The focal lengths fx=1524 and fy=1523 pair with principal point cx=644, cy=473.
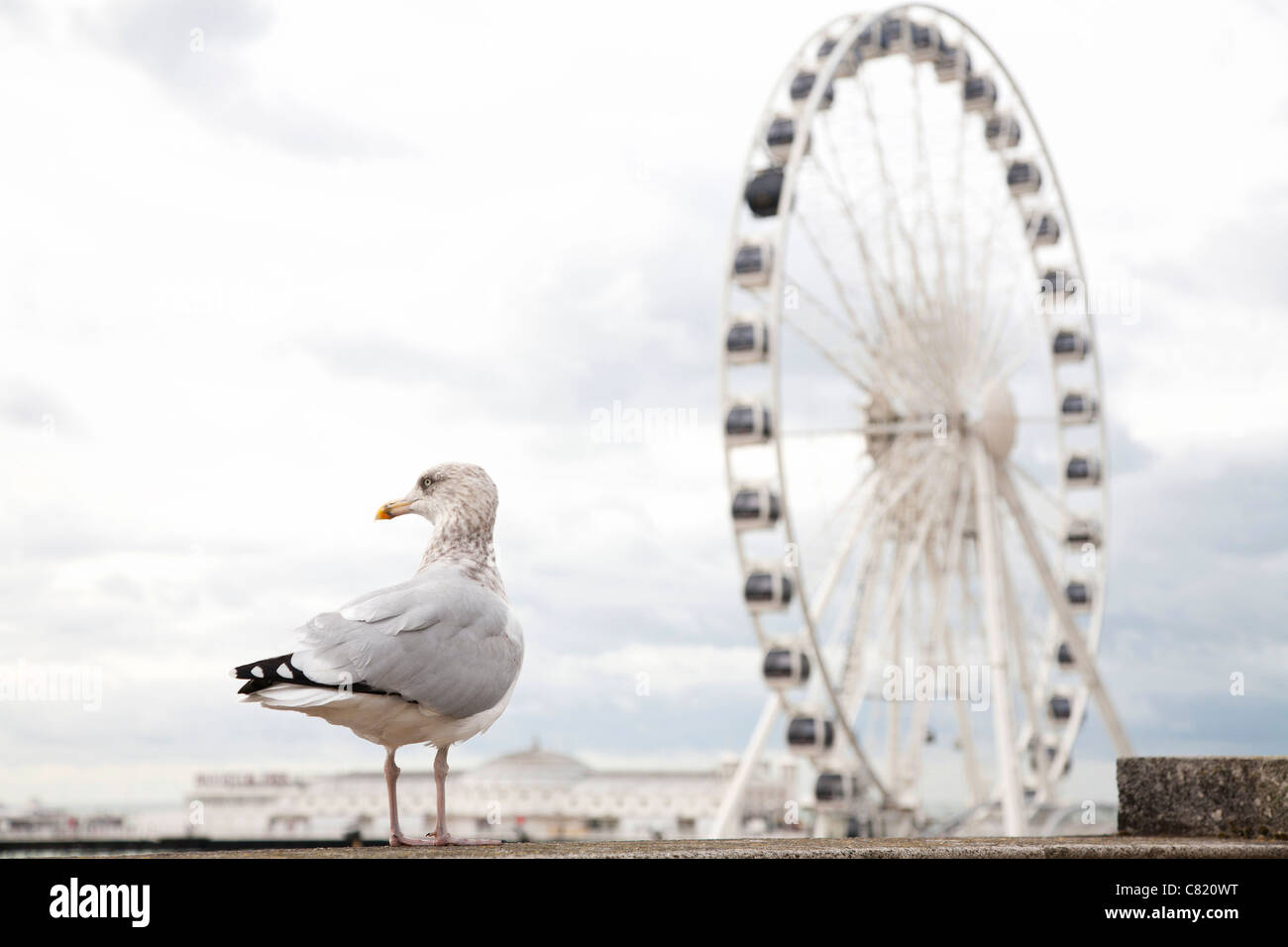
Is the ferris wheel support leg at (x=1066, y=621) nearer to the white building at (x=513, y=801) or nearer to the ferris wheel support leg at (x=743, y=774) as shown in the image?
the ferris wheel support leg at (x=743, y=774)

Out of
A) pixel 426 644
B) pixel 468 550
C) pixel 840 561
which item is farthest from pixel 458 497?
pixel 840 561

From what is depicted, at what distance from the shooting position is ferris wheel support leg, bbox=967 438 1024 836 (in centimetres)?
2444

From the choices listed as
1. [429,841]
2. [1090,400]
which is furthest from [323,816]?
[429,841]

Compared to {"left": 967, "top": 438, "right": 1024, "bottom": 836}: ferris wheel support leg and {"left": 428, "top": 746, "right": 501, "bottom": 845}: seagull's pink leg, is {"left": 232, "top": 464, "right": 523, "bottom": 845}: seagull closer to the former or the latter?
{"left": 428, "top": 746, "right": 501, "bottom": 845}: seagull's pink leg

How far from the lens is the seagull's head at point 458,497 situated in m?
5.37

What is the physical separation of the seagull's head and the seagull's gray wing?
8.2 inches

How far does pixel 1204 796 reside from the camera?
618 centimetres

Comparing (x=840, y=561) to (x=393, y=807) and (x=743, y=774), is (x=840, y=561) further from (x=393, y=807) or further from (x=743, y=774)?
(x=393, y=807)

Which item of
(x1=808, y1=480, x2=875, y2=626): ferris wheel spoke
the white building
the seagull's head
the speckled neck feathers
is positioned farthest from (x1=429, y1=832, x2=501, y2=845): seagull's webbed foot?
the white building

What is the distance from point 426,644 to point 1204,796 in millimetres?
3342
